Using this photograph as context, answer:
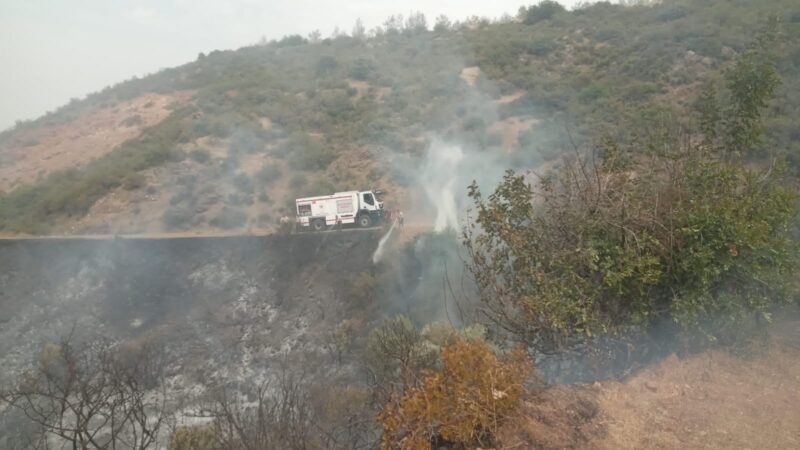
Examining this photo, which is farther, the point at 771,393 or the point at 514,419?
the point at 771,393

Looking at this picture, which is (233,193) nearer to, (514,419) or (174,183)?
(174,183)

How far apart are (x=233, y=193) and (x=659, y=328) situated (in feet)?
101

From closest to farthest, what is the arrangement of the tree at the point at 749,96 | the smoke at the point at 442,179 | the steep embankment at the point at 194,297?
the tree at the point at 749,96 → the steep embankment at the point at 194,297 → the smoke at the point at 442,179

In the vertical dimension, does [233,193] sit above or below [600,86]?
below

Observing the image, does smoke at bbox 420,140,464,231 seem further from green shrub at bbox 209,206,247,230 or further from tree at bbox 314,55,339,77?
tree at bbox 314,55,339,77

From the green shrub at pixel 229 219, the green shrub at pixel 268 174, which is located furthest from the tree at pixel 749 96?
the green shrub at pixel 268 174

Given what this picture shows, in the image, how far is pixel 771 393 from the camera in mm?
6102

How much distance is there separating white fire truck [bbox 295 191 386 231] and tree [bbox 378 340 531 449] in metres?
22.6

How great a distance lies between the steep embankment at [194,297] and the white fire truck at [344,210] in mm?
1731

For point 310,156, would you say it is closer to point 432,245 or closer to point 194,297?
point 194,297

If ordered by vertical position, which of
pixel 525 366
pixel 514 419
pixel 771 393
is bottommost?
pixel 771 393

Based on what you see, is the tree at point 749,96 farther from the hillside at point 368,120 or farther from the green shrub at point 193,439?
the hillside at point 368,120

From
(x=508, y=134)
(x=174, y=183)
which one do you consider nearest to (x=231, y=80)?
(x=174, y=183)

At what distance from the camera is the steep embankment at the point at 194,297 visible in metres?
19.1
